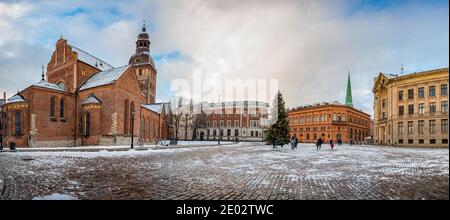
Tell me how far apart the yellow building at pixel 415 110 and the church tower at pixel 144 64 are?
51.3 m

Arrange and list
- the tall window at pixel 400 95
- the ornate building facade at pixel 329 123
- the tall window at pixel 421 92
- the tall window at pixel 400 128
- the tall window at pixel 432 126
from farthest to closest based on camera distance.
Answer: the ornate building facade at pixel 329 123 < the tall window at pixel 400 95 < the tall window at pixel 400 128 < the tall window at pixel 421 92 < the tall window at pixel 432 126

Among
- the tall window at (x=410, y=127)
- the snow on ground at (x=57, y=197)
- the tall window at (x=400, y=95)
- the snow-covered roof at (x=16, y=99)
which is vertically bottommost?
the snow on ground at (x=57, y=197)

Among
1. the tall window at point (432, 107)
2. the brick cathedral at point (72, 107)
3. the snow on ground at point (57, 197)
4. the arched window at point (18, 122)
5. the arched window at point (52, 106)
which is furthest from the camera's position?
the tall window at point (432, 107)

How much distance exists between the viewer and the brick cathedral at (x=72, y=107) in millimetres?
27297

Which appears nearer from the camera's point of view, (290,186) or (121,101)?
(290,186)

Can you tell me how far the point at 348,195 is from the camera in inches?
219

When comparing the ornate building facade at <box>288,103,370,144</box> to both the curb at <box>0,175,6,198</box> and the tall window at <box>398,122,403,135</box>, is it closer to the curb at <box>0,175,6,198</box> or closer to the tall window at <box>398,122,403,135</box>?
the tall window at <box>398,122,403,135</box>

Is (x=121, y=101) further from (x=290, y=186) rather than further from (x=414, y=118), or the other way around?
(x=414, y=118)

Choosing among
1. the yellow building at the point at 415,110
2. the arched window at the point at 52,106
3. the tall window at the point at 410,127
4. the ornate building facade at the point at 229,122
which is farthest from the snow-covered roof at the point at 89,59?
the tall window at the point at 410,127

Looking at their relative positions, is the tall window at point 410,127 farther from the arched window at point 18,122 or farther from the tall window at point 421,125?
the arched window at point 18,122

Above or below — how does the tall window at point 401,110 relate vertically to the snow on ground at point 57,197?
above

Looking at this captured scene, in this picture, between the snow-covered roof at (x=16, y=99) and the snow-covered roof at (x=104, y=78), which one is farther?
the snow-covered roof at (x=104, y=78)

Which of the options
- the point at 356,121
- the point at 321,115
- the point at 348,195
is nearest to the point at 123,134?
the point at 348,195

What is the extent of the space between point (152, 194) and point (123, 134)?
1098 inches
